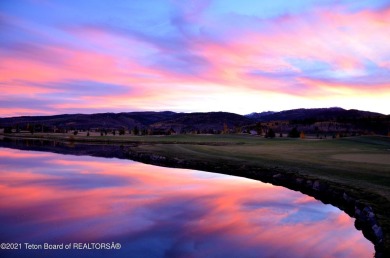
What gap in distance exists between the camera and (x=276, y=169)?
28656 millimetres

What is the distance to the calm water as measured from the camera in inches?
481

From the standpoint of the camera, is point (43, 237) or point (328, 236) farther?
point (328, 236)

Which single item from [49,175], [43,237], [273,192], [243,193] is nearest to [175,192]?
[243,193]

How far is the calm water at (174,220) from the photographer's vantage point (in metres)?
12.2

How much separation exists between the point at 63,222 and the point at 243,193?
36.3ft

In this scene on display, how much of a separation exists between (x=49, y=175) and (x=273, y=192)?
17.7m

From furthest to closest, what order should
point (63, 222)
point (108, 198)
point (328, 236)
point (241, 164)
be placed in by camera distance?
point (241, 164) → point (108, 198) → point (63, 222) → point (328, 236)

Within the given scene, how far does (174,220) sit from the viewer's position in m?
15.5

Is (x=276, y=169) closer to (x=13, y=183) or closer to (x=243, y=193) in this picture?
(x=243, y=193)

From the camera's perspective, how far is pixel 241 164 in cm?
3278

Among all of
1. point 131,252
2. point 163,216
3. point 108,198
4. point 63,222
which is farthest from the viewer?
point 108,198

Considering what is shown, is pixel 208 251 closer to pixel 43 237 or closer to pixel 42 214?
pixel 43 237

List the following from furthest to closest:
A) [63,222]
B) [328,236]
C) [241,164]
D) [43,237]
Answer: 1. [241,164]
2. [63,222]
3. [328,236]
4. [43,237]

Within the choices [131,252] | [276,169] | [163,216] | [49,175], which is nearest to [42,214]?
[163,216]
